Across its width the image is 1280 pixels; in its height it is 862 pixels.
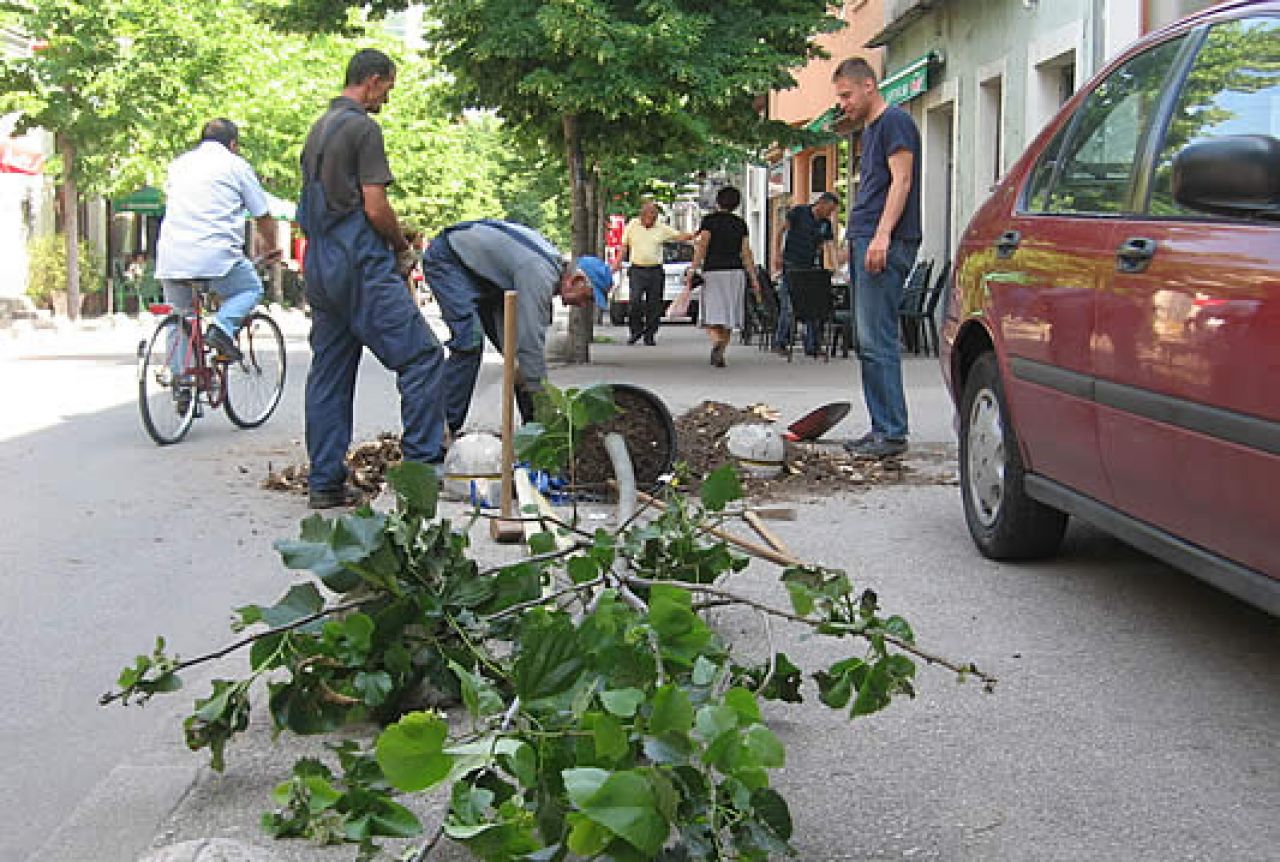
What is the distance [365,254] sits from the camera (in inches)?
301

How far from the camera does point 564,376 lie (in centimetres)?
1567

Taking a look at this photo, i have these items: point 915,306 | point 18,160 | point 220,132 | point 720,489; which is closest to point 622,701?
point 720,489

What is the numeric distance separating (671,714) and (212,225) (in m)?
8.47

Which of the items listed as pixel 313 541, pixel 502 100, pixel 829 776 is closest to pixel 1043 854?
pixel 829 776

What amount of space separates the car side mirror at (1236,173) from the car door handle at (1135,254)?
0.60m

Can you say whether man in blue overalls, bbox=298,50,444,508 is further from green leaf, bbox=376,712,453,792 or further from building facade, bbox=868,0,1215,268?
building facade, bbox=868,0,1215,268

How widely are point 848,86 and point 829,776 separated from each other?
5937mm

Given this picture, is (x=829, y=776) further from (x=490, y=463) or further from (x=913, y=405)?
(x=913, y=405)

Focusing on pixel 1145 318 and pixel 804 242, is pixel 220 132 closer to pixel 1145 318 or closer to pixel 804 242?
pixel 1145 318

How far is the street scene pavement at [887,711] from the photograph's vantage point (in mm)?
3508

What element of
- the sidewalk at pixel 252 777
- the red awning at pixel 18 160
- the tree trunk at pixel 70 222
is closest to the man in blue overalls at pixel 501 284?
the sidewalk at pixel 252 777

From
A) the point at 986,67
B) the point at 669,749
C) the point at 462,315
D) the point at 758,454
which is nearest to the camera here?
the point at 669,749

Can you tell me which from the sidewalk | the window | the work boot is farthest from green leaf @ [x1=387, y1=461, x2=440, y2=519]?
the window

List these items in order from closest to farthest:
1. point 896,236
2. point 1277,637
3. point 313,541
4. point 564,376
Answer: point 313,541, point 1277,637, point 896,236, point 564,376
